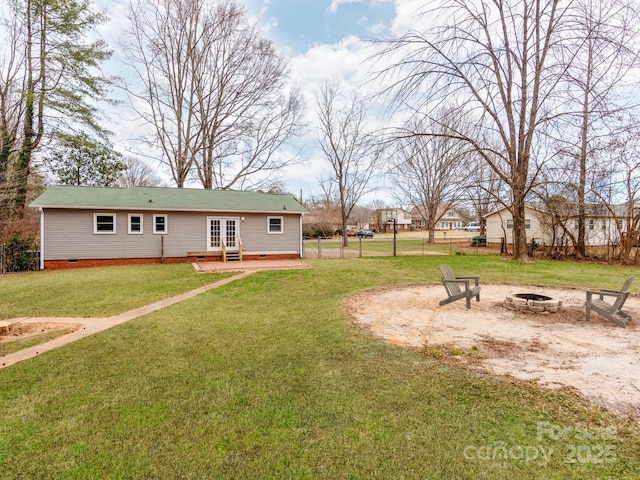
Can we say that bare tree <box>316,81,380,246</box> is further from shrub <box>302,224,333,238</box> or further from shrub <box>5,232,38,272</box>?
shrub <box>5,232,38,272</box>

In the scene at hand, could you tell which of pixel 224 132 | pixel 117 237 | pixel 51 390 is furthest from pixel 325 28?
pixel 51 390

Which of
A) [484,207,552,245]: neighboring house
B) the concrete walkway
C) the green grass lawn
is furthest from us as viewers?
[484,207,552,245]: neighboring house

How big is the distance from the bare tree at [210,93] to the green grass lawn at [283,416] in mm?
20246

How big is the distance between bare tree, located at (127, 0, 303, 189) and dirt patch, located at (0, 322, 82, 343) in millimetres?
18179

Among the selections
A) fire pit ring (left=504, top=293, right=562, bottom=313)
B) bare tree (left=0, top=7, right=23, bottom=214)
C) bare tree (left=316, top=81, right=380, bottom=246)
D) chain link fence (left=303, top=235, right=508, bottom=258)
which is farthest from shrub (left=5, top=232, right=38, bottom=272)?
→ bare tree (left=316, top=81, right=380, bottom=246)

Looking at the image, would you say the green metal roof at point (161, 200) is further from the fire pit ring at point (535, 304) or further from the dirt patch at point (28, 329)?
the fire pit ring at point (535, 304)

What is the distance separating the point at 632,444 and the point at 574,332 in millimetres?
3062

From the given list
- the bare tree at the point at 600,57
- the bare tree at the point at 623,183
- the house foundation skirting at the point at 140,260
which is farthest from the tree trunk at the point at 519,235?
the house foundation skirting at the point at 140,260

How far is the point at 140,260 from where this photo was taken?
14.4 m

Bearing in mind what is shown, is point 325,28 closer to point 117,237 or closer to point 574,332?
point 117,237

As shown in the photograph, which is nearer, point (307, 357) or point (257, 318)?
point (307, 357)

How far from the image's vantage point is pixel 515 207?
14922 millimetres

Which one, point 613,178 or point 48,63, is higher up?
point 48,63

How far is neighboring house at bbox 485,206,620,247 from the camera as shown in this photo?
17281 millimetres
